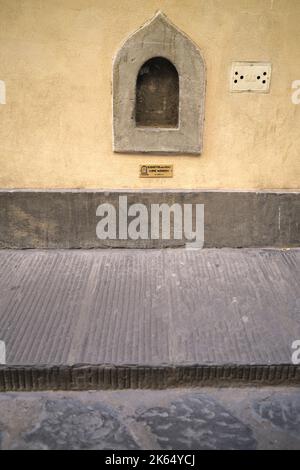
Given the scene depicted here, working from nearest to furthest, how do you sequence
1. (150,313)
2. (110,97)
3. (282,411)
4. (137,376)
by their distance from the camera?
(282,411) → (137,376) → (150,313) → (110,97)

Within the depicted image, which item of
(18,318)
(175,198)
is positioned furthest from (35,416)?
(175,198)

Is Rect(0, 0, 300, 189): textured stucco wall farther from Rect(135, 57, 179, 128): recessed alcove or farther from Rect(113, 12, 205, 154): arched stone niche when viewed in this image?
Rect(135, 57, 179, 128): recessed alcove

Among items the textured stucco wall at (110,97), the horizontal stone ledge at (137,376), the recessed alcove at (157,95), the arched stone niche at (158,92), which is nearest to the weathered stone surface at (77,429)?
the horizontal stone ledge at (137,376)

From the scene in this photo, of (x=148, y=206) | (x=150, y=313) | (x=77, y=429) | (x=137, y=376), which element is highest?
(x=148, y=206)

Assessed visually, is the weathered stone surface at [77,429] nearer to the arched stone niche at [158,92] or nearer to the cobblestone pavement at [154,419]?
the cobblestone pavement at [154,419]

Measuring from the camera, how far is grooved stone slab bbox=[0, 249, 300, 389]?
8.30 ft

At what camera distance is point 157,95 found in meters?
3.54

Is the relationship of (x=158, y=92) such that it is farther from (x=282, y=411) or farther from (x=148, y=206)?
(x=282, y=411)

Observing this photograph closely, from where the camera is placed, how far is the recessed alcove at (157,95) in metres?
→ 3.44

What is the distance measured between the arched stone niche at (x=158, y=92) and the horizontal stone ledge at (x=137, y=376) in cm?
187

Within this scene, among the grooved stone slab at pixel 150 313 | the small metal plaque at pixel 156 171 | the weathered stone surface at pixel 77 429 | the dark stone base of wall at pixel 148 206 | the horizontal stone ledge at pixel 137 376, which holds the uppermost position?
the small metal plaque at pixel 156 171

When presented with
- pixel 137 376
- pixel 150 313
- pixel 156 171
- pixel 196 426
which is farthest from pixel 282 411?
pixel 156 171

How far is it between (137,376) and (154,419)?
29 centimetres

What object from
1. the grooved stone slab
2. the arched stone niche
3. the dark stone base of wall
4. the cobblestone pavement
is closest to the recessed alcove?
the arched stone niche
